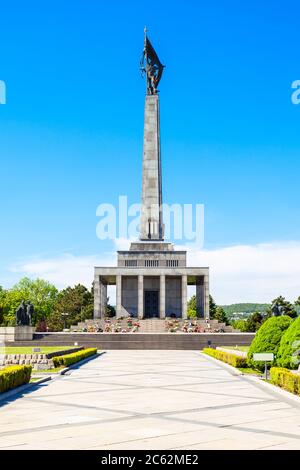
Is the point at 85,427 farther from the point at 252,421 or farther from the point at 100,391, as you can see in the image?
the point at 100,391

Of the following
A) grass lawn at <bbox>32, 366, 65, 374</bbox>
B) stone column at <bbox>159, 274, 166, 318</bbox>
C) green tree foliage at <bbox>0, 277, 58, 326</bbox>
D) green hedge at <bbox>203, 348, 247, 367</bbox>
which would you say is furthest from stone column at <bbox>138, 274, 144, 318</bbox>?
green tree foliage at <bbox>0, 277, 58, 326</bbox>

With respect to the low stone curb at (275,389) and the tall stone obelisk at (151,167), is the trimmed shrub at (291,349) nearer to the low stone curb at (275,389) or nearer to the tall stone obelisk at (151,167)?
the low stone curb at (275,389)

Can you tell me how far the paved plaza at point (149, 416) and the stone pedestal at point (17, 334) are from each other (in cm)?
2902

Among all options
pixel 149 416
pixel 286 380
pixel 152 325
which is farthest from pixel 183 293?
pixel 149 416

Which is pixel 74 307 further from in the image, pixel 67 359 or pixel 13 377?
pixel 13 377

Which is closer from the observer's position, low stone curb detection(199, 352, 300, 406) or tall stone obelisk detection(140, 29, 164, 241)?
low stone curb detection(199, 352, 300, 406)

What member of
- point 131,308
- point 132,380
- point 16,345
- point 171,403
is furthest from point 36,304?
point 171,403

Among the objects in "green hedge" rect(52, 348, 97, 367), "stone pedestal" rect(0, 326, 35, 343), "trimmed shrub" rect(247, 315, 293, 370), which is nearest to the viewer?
"trimmed shrub" rect(247, 315, 293, 370)

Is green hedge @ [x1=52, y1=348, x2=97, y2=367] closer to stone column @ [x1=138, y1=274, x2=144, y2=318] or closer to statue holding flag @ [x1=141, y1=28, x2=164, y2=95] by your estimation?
stone column @ [x1=138, y1=274, x2=144, y2=318]

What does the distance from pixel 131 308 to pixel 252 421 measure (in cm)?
5648

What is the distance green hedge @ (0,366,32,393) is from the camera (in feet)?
53.9

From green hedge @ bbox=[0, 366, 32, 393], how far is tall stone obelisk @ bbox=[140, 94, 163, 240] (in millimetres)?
46835

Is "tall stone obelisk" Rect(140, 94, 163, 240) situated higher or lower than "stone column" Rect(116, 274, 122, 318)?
higher

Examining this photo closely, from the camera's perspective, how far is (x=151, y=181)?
217ft
